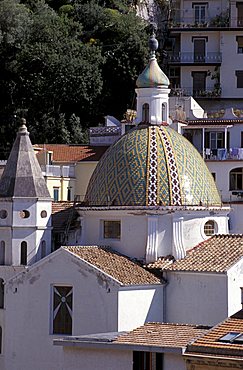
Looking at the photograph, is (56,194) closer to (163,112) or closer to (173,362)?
(163,112)

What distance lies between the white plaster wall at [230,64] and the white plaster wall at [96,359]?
136 ft

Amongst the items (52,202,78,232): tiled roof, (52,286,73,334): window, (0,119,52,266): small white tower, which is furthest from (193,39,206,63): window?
(52,286,73,334): window

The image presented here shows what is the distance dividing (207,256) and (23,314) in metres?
6.81

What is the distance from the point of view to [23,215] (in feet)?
152

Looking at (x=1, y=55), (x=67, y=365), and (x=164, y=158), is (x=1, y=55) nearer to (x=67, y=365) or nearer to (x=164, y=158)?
(x=164, y=158)

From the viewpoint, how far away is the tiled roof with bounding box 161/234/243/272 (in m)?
44.5

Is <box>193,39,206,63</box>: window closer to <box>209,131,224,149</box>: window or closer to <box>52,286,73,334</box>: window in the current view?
<box>209,131,224,149</box>: window

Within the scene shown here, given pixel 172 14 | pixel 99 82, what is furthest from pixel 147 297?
pixel 172 14

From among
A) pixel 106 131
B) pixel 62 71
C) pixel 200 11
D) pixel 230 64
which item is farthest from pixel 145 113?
pixel 200 11

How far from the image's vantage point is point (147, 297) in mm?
44250

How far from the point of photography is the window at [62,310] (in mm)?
44312

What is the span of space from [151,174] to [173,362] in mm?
12611

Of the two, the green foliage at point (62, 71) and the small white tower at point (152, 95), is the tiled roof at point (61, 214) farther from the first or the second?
the green foliage at point (62, 71)

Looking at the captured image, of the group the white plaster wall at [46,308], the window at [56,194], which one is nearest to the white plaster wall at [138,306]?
the white plaster wall at [46,308]
